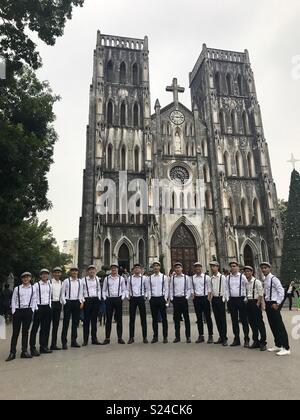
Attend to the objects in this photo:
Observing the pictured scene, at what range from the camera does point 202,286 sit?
329 inches

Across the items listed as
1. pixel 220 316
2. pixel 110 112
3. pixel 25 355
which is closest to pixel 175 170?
pixel 110 112

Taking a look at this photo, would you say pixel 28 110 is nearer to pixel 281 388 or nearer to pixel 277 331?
pixel 277 331

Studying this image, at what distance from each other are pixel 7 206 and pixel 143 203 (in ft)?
57.3

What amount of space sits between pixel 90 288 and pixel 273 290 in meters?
4.27

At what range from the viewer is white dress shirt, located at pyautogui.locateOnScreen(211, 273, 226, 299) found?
8.16 metres

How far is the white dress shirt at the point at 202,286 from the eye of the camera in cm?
832

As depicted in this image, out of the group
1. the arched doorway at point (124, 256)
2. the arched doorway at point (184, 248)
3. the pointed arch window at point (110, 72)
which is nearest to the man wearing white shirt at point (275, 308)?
the arched doorway at point (124, 256)

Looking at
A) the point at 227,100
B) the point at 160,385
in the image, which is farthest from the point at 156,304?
the point at 227,100

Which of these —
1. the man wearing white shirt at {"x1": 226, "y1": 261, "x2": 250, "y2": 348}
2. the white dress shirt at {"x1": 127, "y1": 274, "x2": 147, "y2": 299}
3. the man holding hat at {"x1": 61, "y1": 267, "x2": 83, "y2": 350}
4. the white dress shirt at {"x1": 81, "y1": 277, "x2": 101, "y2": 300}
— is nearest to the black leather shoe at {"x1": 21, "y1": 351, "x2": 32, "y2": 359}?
the man holding hat at {"x1": 61, "y1": 267, "x2": 83, "y2": 350}

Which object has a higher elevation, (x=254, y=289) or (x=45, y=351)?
(x=254, y=289)

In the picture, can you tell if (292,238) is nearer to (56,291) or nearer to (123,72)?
(56,291)

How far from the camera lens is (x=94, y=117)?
1109 inches

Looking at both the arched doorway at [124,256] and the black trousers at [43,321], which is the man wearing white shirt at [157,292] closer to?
the black trousers at [43,321]

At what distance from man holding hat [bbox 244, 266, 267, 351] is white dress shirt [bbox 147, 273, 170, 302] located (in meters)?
1.97
